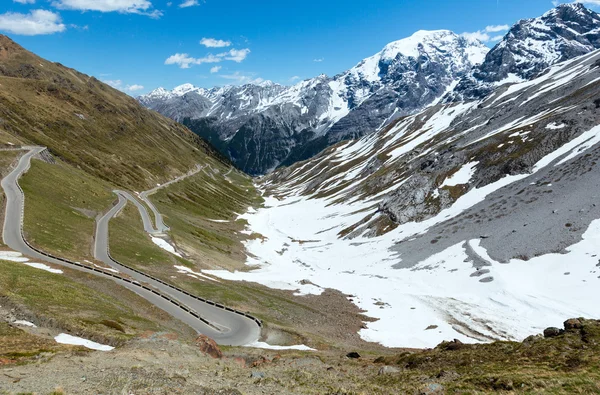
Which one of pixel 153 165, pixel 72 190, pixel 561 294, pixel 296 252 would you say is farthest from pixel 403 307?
pixel 153 165

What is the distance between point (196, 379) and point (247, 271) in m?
60.7

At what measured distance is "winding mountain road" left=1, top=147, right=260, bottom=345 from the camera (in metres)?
37.6

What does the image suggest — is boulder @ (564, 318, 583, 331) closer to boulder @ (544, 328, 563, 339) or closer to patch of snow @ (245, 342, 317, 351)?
boulder @ (544, 328, 563, 339)

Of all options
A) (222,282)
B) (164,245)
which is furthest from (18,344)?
(164,245)

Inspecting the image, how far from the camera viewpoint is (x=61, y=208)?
222ft

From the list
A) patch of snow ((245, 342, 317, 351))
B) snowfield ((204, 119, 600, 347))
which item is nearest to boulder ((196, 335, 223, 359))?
patch of snow ((245, 342, 317, 351))

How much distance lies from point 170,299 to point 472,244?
60579mm

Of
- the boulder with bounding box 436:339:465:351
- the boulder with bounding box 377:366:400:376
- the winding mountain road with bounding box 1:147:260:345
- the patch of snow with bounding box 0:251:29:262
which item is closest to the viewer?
the boulder with bounding box 377:366:400:376

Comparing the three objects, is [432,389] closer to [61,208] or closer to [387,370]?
[387,370]

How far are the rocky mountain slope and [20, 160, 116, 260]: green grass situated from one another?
2491 cm

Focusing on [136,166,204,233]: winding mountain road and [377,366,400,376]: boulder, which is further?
[136,166,204,233]: winding mountain road

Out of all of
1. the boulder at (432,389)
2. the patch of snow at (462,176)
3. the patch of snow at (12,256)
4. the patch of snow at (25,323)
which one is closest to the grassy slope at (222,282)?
the patch of snow at (12,256)

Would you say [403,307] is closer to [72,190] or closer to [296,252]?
[296,252]

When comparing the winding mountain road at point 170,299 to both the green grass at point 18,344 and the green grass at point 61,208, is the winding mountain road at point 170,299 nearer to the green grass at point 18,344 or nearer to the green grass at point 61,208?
the green grass at point 61,208
